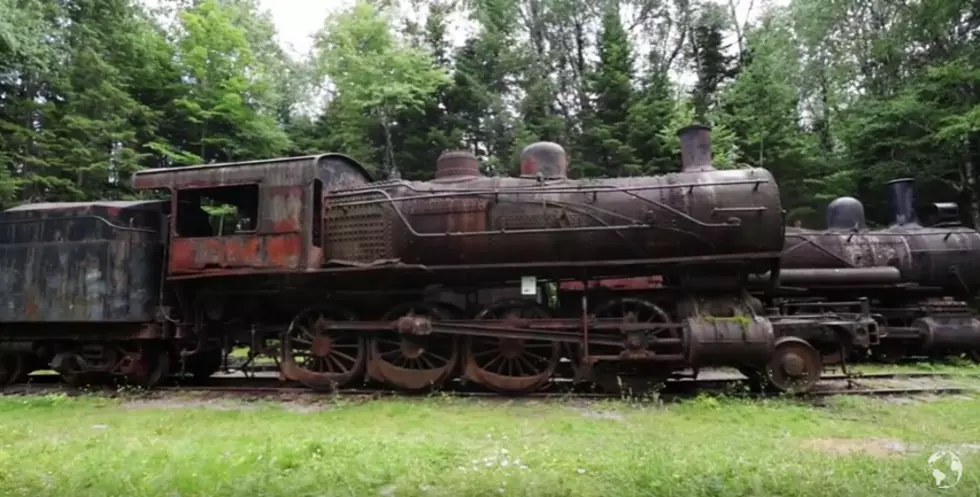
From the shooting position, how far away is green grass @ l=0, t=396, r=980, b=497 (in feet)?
11.5

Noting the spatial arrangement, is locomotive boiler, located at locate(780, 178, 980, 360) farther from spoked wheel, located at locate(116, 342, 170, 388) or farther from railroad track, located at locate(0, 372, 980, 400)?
spoked wheel, located at locate(116, 342, 170, 388)

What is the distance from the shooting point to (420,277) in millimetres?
8422

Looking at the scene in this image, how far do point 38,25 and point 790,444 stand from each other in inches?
729

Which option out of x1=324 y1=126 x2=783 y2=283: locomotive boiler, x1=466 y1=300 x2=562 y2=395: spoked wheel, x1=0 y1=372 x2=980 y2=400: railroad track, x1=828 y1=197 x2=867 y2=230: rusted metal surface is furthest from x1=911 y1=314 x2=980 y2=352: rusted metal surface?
x1=466 y1=300 x2=562 y2=395: spoked wheel

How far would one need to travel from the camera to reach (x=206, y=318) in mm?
9141

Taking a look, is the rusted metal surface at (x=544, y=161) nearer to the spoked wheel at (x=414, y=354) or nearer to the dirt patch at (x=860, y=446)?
the spoked wheel at (x=414, y=354)

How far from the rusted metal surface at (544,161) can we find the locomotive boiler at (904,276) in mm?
4962

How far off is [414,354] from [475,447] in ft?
11.1

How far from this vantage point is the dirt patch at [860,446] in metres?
4.73

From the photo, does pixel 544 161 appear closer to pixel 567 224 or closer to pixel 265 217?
pixel 567 224

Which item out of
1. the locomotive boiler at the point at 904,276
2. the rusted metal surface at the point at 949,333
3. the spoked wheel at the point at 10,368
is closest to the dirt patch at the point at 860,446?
the locomotive boiler at the point at 904,276

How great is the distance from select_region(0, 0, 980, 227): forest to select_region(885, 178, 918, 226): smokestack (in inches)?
143

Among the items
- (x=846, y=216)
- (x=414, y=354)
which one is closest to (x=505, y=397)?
(x=414, y=354)

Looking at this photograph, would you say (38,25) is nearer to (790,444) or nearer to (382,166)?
(382,166)
